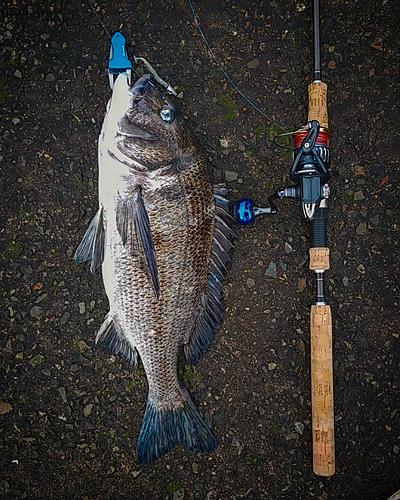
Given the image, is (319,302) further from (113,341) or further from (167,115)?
(167,115)

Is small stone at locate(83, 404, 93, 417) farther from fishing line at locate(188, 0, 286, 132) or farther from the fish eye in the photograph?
fishing line at locate(188, 0, 286, 132)

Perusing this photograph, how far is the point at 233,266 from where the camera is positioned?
2293 mm

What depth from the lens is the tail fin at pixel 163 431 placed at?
2.14m

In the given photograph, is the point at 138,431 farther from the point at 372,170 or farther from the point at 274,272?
the point at 372,170

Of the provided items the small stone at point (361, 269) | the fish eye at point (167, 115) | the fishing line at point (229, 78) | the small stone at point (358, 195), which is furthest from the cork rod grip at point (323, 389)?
the fish eye at point (167, 115)

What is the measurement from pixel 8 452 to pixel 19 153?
1408mm

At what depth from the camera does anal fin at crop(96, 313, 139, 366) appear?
2.14 m

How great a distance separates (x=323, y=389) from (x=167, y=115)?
1356mm

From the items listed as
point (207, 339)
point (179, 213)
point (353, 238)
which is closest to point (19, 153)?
point (179, 213)

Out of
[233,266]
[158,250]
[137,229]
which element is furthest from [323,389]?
[137,229]

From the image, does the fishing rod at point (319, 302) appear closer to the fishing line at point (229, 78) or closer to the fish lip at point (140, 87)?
the fishing line at point (229, 78)

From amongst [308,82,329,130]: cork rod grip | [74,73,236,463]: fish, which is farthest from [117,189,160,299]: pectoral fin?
[308,82,329,130]: cork rod grip

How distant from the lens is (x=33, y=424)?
7.49 ft

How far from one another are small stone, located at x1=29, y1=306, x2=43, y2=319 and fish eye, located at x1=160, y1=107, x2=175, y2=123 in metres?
1.06
